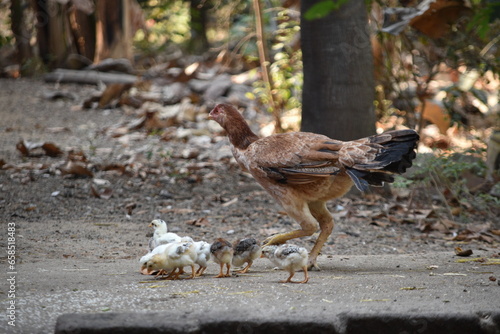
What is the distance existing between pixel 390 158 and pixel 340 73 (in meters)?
2.62

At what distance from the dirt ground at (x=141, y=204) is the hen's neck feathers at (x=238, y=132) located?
40.2 inches

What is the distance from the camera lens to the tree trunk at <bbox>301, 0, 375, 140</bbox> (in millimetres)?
6707

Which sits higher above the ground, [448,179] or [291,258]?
[291,258]

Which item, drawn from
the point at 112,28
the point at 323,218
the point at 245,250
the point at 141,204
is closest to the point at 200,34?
the point at 112,28

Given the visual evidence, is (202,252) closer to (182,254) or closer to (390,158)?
(182,254)

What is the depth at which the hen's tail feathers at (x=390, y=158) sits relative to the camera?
14.3 feet

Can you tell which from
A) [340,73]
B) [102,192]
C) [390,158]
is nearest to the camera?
[390,158]

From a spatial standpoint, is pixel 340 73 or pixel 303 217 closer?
pixel 303 217

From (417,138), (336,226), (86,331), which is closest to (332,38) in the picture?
(336,226)

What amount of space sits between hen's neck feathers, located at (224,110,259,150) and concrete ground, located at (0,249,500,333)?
1.13 m

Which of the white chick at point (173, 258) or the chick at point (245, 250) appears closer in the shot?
the white chick at point (173, 258)

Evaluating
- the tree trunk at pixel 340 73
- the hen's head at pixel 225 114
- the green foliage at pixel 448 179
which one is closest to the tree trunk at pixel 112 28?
the tree trunk at pixel 340 73

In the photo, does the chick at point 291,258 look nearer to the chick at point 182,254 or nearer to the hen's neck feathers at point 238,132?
the chick at point 182,254

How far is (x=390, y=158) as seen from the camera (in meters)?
4.36
